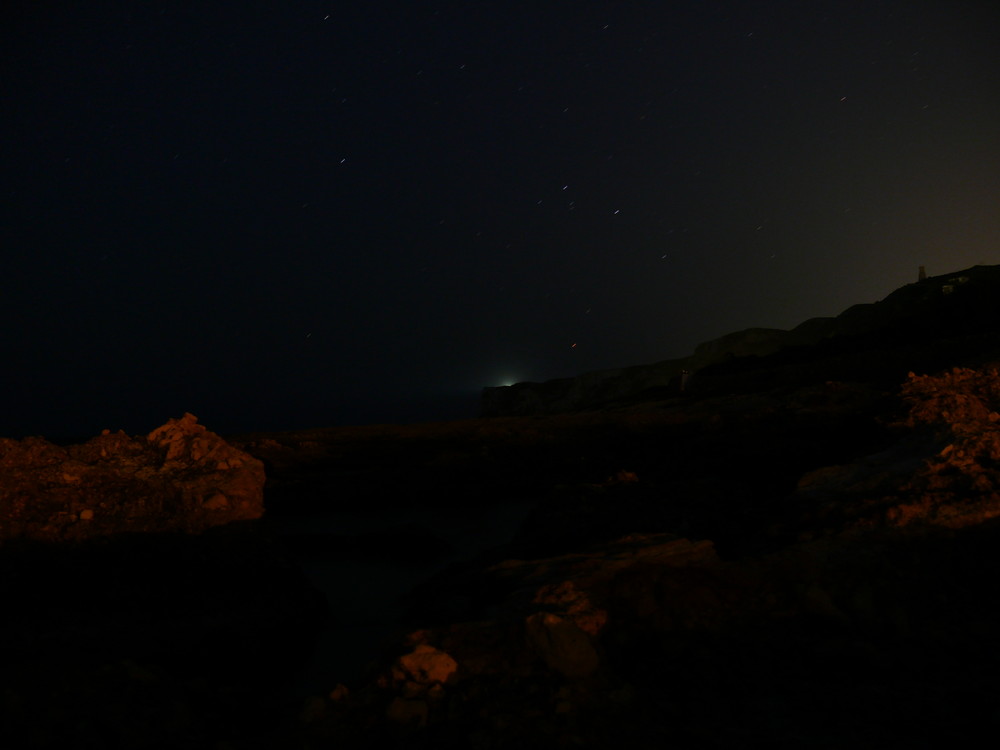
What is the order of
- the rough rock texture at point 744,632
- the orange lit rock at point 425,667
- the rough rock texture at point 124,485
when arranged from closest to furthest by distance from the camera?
the rough rock texture at point 744,632, the orange lit rock at point 425,667, the rough rock texture at point 124,485

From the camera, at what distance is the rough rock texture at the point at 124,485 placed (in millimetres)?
5855

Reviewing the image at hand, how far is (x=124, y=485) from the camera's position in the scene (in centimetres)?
663

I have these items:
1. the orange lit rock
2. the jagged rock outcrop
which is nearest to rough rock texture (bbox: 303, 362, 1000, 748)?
the orange lit rock

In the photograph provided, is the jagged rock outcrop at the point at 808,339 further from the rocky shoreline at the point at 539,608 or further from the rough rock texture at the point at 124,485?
the rough rock texture at the point at 124,485

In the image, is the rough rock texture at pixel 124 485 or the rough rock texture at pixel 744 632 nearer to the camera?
the rough rock texture at pixel 744 632

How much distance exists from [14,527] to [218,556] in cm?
176

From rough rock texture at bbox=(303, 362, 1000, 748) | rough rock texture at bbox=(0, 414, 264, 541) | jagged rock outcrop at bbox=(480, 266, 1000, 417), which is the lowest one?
rough rock texture at bbox=(303, 362, 1000, 748)

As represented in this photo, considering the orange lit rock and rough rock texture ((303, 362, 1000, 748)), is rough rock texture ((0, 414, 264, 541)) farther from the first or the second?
the orange lit rock

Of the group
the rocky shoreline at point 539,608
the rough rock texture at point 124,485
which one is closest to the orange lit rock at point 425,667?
the rocky shoreline at point 539,608

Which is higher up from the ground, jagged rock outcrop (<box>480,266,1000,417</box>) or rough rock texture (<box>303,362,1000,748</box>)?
jagged rock outcrop (<box>480,266,1000,417</box>)

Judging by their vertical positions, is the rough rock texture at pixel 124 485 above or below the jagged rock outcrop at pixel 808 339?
below

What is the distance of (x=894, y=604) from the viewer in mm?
4426

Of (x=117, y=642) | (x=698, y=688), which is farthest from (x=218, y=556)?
(x=698, y=688)

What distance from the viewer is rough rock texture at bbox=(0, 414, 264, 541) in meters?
5.86
